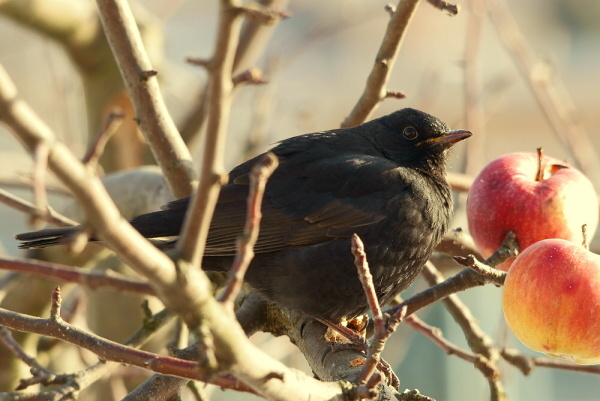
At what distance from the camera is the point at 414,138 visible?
3.96 meters

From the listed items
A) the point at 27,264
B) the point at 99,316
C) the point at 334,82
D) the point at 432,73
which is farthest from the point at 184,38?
the point at 27,264

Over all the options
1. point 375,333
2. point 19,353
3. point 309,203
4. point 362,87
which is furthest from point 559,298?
point 362,87

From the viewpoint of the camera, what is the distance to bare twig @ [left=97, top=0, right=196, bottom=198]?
9.36 feet

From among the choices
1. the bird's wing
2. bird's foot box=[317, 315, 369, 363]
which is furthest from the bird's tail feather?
bird's foot box=[317, 315, 369, 363]

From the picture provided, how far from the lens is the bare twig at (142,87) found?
285cm

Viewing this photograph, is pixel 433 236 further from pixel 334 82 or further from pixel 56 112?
pixel 334 82

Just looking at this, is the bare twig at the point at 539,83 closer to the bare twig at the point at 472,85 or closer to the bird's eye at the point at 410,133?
the bare twig at the point at 472,85

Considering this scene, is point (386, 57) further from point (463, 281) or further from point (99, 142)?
point (99, 142)

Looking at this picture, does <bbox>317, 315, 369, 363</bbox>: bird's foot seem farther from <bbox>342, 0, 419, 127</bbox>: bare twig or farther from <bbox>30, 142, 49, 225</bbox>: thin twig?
<bbox>30, 142, 49, 225</bbox>: thin twig

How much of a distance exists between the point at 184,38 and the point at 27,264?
15234 millimetres

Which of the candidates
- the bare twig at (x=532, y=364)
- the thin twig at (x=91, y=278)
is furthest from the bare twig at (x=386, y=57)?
the thin twig at (x=91, y=278)

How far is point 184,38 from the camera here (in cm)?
1619

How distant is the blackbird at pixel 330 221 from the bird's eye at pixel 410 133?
0.13 metres

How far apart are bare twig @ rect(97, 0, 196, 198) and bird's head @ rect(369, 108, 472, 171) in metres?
1.10
